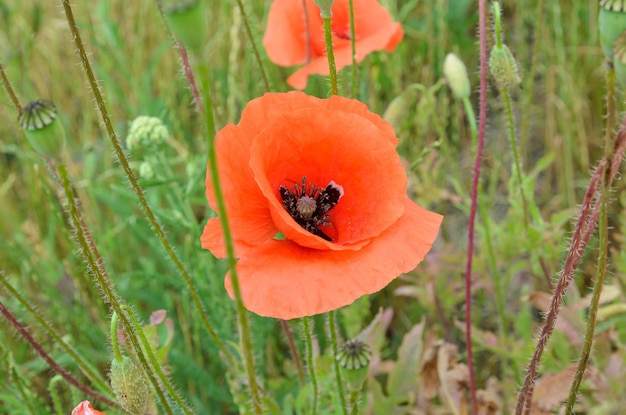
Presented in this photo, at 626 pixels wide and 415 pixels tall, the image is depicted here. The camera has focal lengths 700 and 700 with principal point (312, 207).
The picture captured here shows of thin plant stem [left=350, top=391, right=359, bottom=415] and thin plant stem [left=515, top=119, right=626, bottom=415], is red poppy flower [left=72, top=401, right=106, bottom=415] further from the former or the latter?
thin plant stem [left=515, top=119, right=626, bottom=415]

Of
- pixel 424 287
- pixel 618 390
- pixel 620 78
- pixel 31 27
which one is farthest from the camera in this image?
pixel 31 27

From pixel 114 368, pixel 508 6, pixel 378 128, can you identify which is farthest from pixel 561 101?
pixel 114 368

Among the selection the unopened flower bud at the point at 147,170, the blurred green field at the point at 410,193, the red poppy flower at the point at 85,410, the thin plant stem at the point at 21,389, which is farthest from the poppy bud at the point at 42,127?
the unopened flower bud at the point at 147,170

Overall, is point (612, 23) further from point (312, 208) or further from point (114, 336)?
point (114, 336)

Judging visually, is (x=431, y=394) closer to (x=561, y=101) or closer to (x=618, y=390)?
(x=618, y=390)

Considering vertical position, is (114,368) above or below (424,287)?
above

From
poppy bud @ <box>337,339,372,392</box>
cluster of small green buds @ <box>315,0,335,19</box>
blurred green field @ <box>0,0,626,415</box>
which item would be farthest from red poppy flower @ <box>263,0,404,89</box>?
poppy bud @ <box>337,339,372,392</box>

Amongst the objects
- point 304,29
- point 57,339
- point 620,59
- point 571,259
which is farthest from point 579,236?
point 304,29
